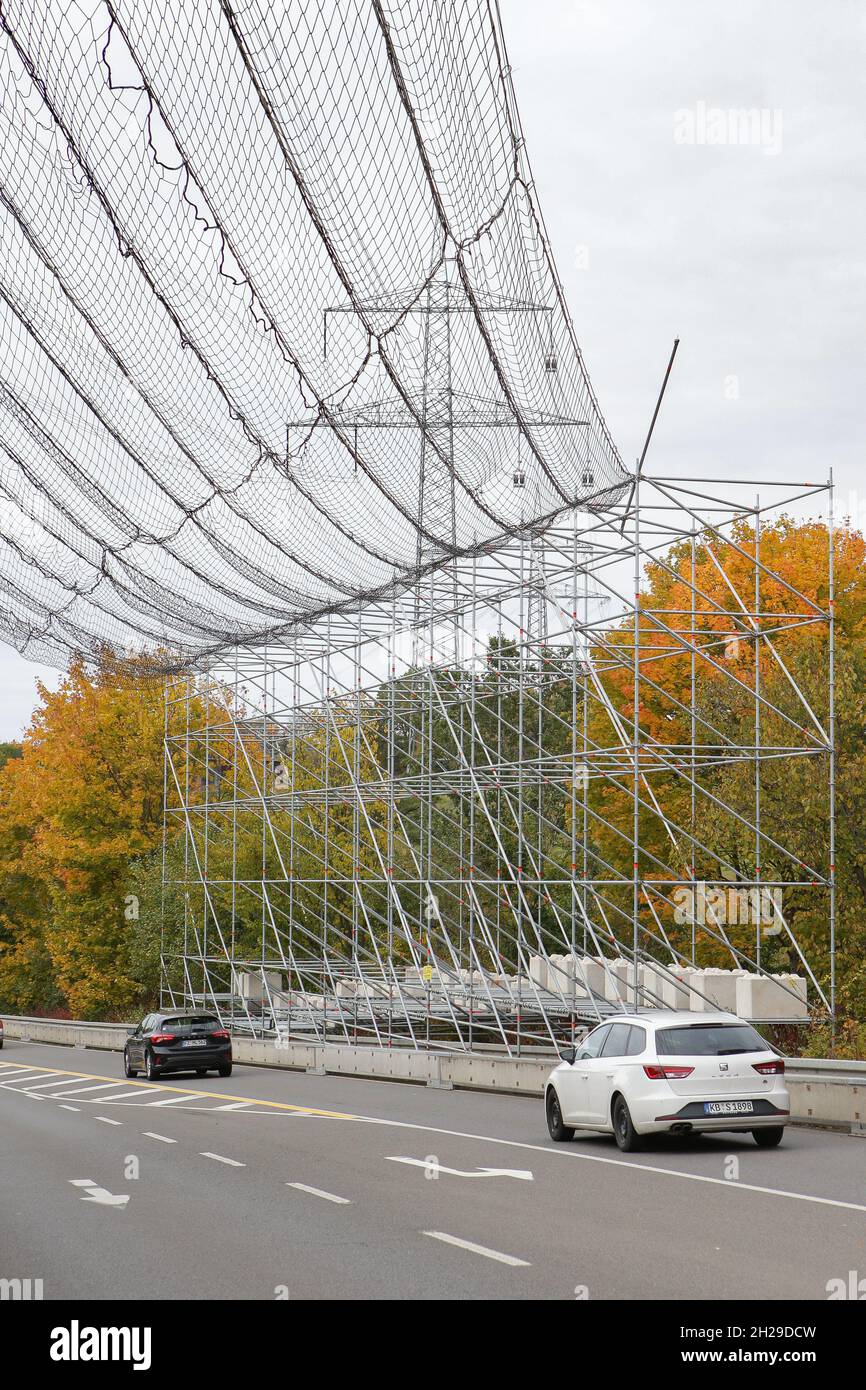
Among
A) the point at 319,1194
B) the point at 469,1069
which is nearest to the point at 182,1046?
the point at 469,1069

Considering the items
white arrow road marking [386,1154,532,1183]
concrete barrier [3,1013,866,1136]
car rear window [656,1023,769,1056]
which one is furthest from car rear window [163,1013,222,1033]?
car rear window [656,1023,769,1056]

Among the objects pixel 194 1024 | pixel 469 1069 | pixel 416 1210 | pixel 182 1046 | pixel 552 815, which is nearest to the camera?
pixel 416 1210

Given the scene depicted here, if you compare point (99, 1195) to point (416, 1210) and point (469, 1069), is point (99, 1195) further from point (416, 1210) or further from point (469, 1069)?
point (469, 1069)

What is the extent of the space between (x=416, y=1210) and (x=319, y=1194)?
1.40 meters

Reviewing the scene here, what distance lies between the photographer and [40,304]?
61.5 feet

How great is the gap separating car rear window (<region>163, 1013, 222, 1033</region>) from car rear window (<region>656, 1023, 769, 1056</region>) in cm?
1762

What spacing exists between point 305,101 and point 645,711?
84.1 ft

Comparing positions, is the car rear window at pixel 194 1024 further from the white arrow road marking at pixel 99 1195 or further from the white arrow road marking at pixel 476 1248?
the white arrow road marking at pixel 476 1248

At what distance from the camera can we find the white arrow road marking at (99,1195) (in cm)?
1309

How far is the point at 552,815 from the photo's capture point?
168ft

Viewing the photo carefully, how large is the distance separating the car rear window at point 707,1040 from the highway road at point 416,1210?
0.98 metres

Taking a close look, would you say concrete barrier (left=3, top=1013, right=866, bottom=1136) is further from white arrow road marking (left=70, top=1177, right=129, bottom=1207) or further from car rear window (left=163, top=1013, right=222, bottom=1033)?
white arrow road marking (left=70, top=1177, right=129, bottom=1207)
